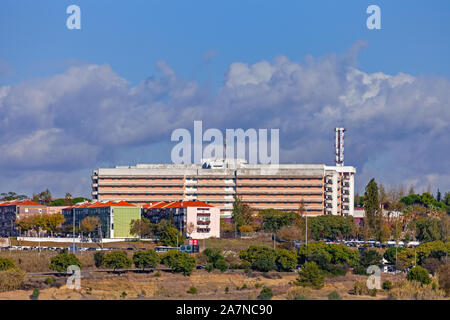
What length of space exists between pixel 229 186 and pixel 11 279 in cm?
10815

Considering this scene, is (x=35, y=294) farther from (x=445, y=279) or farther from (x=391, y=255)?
(x=391, y=255)

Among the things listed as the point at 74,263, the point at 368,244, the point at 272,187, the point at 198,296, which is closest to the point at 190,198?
the point at 272,187

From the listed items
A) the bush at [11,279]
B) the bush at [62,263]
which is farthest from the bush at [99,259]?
the bush at [11,279]

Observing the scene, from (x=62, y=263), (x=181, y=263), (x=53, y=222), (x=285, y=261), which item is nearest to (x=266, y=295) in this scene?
(x=181, y=263)

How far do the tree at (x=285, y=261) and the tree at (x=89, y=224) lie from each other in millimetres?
50581

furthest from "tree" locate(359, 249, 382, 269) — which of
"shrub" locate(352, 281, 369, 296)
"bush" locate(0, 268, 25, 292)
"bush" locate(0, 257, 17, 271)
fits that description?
"bush" locate(0, 268, 25, 292)

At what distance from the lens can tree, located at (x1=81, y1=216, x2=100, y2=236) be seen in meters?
153

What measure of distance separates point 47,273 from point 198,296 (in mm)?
22961

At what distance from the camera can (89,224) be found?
153 metres

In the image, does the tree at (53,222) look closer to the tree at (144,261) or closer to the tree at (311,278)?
the tree at (144,261)

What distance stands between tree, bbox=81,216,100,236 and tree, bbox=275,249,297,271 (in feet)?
166

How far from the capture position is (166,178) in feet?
636

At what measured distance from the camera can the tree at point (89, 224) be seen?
502 feet

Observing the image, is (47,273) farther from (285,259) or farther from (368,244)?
(368,244)
